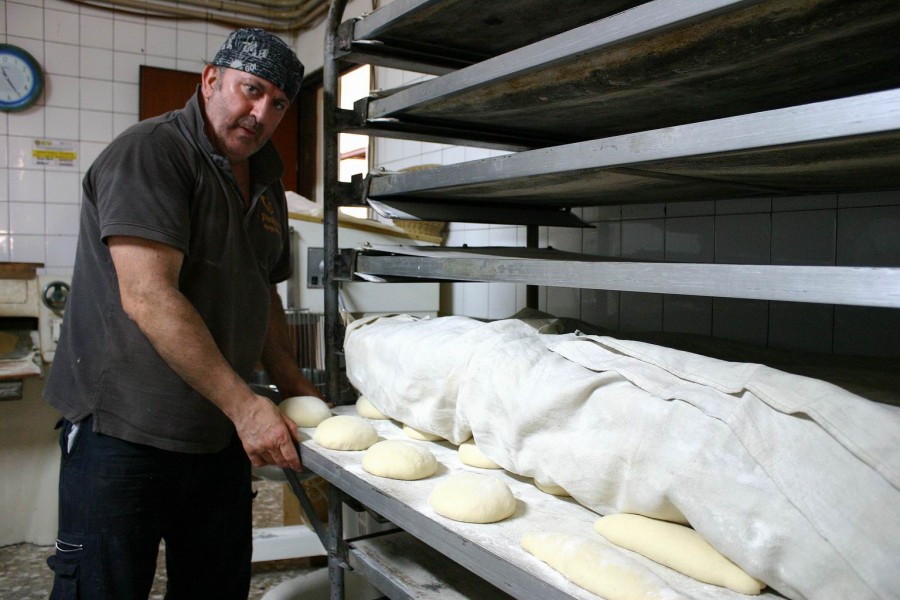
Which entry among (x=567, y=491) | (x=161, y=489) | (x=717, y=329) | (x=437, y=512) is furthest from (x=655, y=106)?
(x=161, y=489)

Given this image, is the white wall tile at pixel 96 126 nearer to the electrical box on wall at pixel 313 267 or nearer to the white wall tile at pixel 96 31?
the white wall tile at pixel 96 31

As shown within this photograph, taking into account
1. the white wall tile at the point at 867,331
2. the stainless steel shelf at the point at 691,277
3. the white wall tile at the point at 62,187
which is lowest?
the white wall tile at the point at 867,331

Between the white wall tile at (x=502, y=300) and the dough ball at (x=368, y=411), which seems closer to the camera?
the dough ball at (x=368, y=411)

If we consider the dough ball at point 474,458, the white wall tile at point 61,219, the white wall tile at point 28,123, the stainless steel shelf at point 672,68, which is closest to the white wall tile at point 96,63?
the white wall tile at point 28,123

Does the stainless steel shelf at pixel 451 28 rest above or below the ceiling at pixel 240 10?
below

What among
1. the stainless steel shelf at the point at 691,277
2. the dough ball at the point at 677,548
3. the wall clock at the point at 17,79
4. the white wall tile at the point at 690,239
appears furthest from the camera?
the wall clock at the point at 17,79

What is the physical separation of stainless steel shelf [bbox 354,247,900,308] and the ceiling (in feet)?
Answer: 11.2

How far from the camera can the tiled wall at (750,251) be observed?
4.66ft

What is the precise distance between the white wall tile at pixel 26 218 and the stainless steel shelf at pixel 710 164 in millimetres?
3438

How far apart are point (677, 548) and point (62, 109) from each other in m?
4.54

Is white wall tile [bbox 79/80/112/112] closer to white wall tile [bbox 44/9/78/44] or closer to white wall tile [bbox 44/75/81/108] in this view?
white wall tile [bbox 44/75/81/108]

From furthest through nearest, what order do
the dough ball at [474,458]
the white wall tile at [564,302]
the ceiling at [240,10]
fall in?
the ceiling at [240,10] → the white wall tile at [564,302] → the dough ball at [474,458]

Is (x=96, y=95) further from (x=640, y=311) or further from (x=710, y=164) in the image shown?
(x=710, y=164)

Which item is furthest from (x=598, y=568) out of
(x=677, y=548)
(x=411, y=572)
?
(x=411, y=572)
